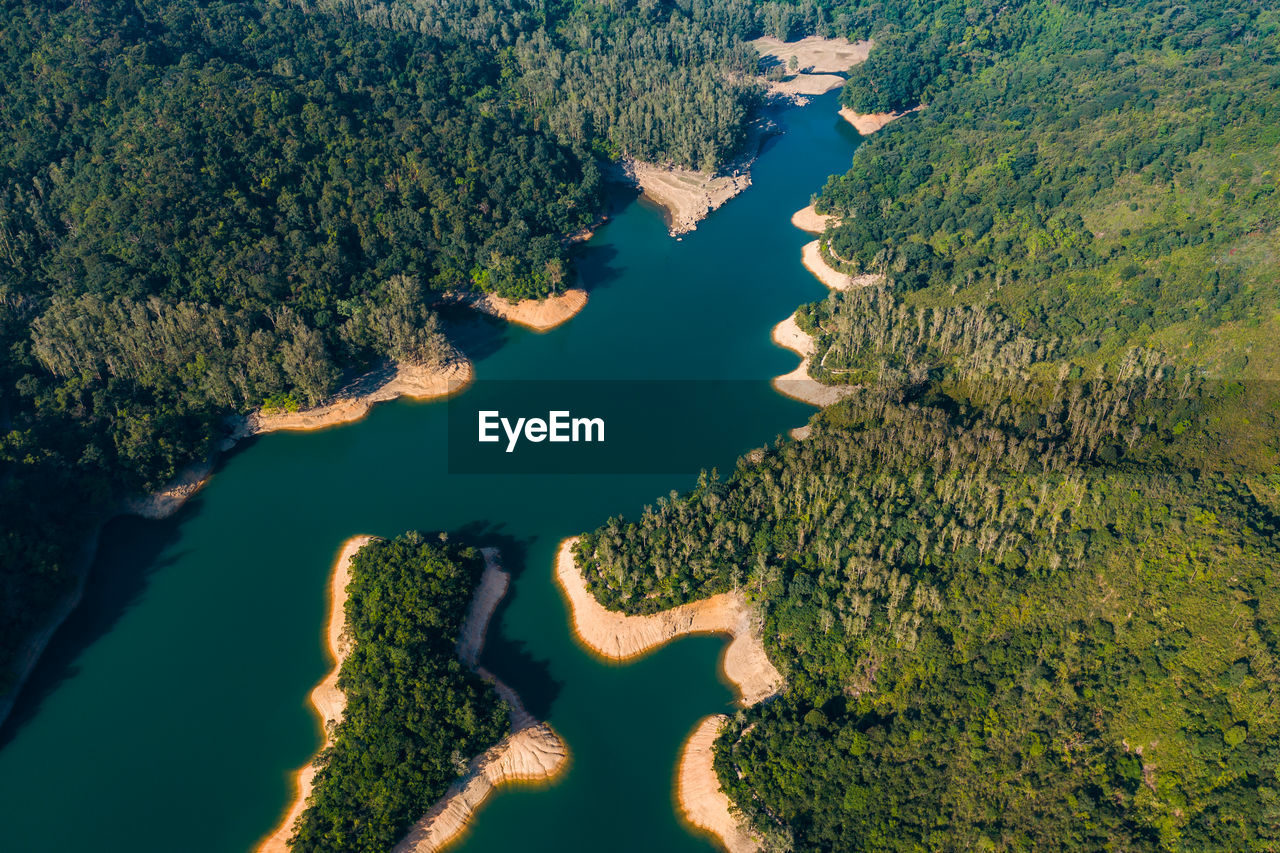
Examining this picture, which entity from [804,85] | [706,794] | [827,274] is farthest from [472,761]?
[804,85]

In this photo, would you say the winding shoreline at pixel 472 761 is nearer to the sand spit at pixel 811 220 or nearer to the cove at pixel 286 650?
the cove at pixel 286 650

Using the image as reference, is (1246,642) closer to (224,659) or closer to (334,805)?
(334,805)

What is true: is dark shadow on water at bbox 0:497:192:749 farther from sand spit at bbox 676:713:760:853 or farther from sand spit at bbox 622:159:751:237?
sand spit at bbox 622:159:751:237

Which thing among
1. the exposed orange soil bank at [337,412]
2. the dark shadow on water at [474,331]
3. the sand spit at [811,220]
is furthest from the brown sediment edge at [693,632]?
the sand spit at [811,220]

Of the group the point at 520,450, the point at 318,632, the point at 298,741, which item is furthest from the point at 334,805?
the point at 520,450

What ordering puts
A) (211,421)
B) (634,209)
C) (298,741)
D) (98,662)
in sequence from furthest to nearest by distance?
1. (634,209)
2. (211,421)
3. (98,662)
4. (298,741)

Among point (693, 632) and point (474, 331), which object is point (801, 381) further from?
point (474, 331)
